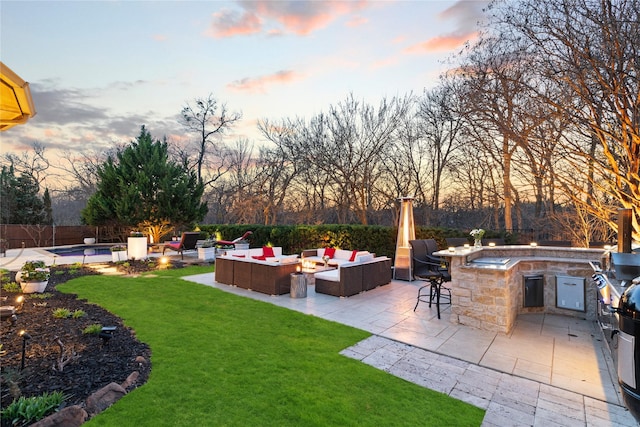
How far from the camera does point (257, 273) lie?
7121 mm

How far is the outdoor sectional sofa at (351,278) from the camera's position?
262 inches

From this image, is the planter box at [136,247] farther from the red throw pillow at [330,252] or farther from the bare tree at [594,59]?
the bare tree at [594,59]

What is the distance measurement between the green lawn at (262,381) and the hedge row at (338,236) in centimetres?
579

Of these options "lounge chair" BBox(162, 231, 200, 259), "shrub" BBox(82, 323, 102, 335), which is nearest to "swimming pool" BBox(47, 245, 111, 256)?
"lounge chair" BBox(162, 231, 200, 259)

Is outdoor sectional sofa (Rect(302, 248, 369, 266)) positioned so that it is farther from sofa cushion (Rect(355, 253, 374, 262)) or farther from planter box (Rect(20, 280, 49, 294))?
planter box (Rect(20, 280, 49, 294))

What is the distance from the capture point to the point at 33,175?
64.0 ft

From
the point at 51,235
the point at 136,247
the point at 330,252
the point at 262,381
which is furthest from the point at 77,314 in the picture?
the point at 51,235

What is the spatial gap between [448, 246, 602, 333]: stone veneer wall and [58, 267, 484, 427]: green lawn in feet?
5.76

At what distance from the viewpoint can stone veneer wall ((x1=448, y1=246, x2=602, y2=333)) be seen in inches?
181

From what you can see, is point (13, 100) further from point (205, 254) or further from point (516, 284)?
point (205, 254)

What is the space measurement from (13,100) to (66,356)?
2663 millimetres

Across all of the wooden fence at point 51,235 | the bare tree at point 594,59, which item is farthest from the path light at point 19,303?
the wooden fence at point 51,235

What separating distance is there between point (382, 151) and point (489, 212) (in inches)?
218

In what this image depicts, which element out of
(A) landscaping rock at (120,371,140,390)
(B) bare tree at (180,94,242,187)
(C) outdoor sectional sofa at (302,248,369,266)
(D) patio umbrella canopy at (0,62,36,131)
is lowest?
(A) landscaping rock at (120,371,140,390)
